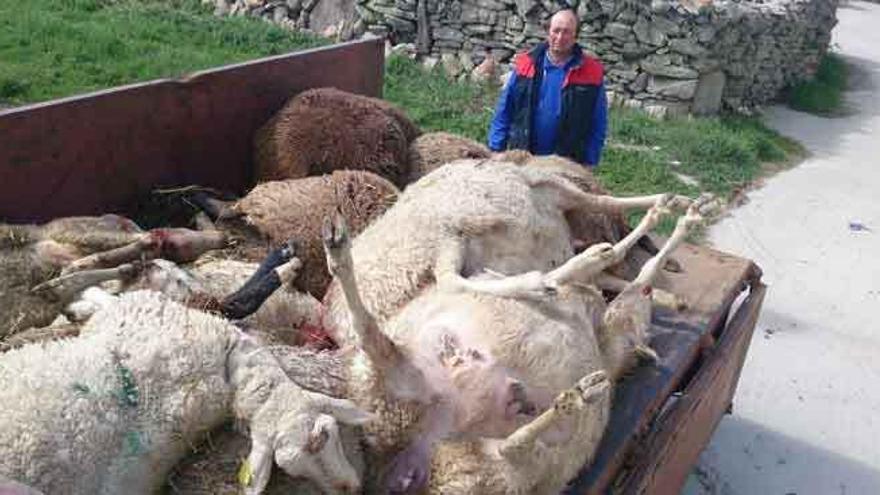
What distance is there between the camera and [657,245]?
171 inches

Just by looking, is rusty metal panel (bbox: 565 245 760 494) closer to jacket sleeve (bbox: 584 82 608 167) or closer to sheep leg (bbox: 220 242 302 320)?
sheep leg (bbox: 220 242 302 320)

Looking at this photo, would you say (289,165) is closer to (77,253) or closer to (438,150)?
(438,150)

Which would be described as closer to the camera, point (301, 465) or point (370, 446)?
point (301, 465)

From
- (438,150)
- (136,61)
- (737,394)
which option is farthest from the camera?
(136,61)

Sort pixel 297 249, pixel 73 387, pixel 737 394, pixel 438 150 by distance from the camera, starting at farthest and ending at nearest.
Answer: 1. pixel 737 394
2. pixel 438 150
3. pixel 297 249
4. pixel 73 387

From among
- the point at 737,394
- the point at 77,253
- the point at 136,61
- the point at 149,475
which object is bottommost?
the point at 737,394

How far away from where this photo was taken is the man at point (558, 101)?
548 centimetres

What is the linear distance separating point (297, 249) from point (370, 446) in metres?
1.04

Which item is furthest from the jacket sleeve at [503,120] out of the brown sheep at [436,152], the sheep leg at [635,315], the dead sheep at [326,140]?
the sheep leg at [635,315]

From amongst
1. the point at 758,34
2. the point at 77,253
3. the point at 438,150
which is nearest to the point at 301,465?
the point at 77,253

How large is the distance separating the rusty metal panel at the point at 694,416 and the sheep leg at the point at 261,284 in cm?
121

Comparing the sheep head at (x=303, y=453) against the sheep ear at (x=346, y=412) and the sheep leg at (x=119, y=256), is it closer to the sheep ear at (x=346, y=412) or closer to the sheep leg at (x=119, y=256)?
the sheep ear at (x=346, y=412)

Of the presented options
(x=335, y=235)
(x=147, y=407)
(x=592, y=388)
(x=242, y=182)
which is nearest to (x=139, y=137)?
(x=242, y=182)

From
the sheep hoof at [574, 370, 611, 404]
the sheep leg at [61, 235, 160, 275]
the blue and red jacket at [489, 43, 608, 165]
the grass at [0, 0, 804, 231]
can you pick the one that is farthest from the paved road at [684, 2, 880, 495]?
the sheep leg at [61, 235, 160, 275]
